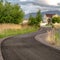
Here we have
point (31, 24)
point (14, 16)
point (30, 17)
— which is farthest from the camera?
point (30, 17)

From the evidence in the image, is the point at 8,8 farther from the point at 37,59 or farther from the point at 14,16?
the point at 37,59

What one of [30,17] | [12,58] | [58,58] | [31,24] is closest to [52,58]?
[58,58]

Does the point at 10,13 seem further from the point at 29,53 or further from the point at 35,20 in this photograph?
the point at 29,53

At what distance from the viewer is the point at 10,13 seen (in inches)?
2847

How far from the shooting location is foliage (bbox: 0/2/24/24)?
69.3 meters

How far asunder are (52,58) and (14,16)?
190 ft

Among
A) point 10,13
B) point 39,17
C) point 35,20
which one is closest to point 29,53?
point 10,13

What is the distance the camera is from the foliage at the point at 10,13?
69.3 meters

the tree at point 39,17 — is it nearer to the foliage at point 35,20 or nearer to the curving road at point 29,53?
the foliage at point 35,20

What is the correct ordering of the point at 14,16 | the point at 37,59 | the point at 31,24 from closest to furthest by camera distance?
the point at 37,59
the point at 14,16
the point at 31,24

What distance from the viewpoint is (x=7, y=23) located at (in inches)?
2719

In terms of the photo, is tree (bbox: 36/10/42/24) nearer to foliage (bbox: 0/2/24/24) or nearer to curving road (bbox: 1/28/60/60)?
foliage (bbox: 0/2/24/24)

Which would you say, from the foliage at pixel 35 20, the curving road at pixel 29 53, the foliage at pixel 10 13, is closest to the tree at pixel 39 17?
the foliage at pixel 35 20

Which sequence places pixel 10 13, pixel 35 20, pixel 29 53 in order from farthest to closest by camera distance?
pixel 35 20
pixel 10 13
pixel 29 53
